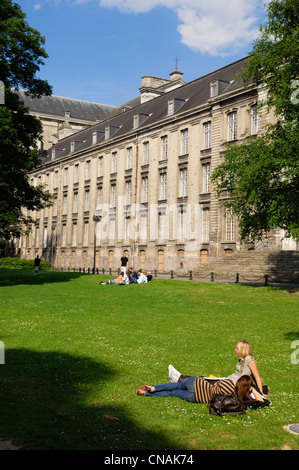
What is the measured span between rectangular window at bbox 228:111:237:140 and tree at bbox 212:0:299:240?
43.8ft

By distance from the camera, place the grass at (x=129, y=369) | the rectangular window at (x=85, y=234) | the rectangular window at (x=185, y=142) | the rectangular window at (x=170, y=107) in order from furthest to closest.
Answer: the rectangular window at (x=85, y=234) → the rectangular window at (x=170, y=107) → the rectangular window at (x=185, y=142) → the grass at (x=129, y=369)

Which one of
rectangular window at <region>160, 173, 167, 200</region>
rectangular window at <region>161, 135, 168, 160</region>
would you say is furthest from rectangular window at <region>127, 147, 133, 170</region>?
rectangular window at <region>160, 173, 167, 200</region>

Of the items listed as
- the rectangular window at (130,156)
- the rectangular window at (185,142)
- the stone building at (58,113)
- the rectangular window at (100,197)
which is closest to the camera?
the rectangular window at (185,142)

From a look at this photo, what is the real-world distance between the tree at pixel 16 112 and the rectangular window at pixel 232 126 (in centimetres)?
1719

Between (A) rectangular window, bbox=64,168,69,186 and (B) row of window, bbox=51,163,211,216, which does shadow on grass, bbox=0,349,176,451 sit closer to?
(B) row of window, bbox=51,163,211,216

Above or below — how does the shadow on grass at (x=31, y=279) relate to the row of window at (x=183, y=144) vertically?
below

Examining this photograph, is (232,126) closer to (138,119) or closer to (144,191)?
(144,191)

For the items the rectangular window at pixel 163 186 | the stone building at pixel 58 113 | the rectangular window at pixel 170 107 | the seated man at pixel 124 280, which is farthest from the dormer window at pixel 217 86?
the stone building at pixel 58 113

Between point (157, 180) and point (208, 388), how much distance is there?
44.1 meters

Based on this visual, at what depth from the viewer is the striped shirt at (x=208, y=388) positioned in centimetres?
732

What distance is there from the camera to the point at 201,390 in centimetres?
758

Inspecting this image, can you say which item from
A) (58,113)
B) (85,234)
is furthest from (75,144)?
(58,113)

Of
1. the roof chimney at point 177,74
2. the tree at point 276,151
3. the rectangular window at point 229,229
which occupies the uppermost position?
the roof chimney at point 177,74

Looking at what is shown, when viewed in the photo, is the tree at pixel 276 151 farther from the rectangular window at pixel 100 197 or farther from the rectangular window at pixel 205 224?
the rectangular window at pixel 100 197
